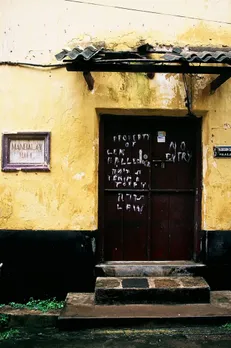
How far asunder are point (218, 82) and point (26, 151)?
2806 mm

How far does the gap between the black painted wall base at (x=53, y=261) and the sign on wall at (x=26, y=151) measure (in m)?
0.91

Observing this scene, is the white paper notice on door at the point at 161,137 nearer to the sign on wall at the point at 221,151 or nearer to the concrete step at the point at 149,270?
the sign on wall at the point at 221,151

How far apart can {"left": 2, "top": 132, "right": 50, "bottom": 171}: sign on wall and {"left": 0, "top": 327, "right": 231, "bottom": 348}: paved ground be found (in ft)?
7.24

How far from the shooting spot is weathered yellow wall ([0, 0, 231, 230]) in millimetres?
5930

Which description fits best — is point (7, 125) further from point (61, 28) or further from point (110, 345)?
point (110, 345)

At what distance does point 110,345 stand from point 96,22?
4212mm

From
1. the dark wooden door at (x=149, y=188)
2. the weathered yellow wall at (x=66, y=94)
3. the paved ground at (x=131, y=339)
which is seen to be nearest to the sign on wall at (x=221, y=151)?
the dark wooden door at (x=149, y=188)

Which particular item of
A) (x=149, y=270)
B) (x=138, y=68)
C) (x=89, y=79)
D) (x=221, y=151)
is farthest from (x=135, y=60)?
(x=149, y=270)

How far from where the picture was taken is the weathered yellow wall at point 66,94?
5930mm

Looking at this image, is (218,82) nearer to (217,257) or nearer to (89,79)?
(89,79)

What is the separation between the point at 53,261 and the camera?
5941mm

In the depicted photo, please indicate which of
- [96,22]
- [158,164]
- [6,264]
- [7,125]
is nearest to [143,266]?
[158,164]

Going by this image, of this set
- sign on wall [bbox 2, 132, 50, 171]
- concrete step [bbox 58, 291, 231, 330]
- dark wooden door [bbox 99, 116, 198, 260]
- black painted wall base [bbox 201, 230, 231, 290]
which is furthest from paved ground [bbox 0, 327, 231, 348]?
sign on wall [bbox 2, 132, 50, 171]

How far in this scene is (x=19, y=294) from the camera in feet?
19.6
